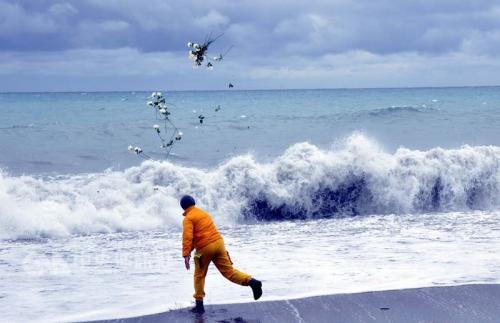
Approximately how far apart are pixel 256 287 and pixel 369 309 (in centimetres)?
135

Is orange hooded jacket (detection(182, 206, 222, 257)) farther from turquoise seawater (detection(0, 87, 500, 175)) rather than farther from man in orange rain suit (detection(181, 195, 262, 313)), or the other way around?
turquoise seawater (detection(0, 87, 500, 175))

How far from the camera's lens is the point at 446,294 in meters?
8.80

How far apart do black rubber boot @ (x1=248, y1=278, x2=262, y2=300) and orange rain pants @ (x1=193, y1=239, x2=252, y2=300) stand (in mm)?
59

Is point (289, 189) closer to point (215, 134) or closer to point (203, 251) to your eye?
point (203, 251)

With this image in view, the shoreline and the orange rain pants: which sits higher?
the orange rain pants

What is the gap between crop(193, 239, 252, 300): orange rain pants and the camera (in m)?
8.26

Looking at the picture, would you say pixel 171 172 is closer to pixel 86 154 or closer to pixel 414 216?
pixel 414 216

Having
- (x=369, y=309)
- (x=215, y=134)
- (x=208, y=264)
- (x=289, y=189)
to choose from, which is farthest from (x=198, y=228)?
(x=215, y=134)

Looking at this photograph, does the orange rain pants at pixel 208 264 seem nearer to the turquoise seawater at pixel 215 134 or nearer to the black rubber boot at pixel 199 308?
the black rubber boot at pixel 199 308

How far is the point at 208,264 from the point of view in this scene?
27.5ft

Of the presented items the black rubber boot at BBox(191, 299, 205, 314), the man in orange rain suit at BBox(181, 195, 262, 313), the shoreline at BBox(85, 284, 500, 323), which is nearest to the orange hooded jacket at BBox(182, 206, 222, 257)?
the man in orange rain suit at BBox(181, 195, 262, 313)

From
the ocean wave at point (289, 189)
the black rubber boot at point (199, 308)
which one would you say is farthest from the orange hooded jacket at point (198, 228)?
the ocean wave at point (289, 189)

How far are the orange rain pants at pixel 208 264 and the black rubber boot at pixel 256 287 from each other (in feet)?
0.19

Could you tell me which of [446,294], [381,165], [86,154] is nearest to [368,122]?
[86,154]
